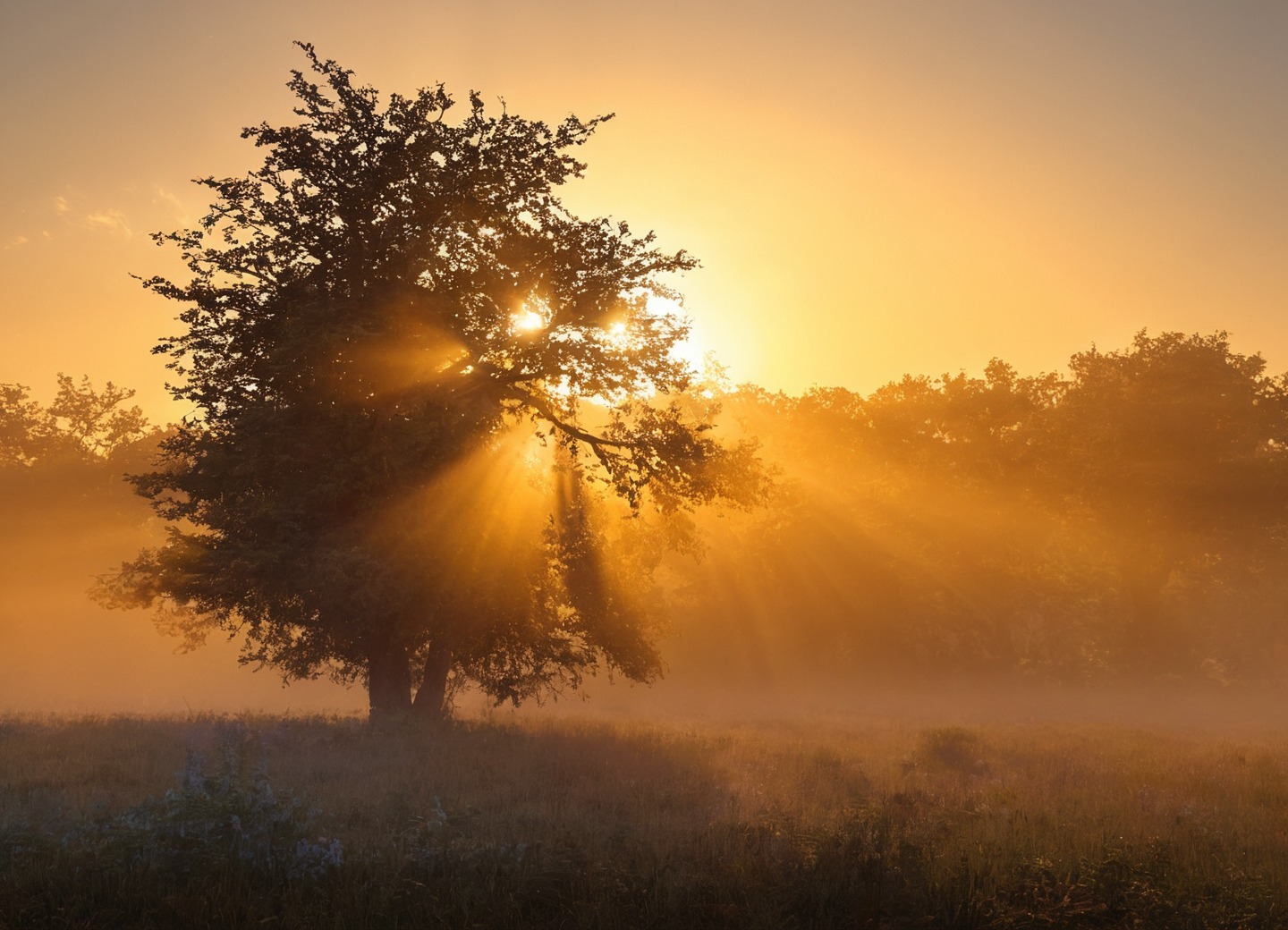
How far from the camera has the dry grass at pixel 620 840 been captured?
7.86 metres

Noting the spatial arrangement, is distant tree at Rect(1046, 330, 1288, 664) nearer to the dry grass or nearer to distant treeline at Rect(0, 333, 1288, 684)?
distant treeline at Rect(0, 333, 1288, 684)

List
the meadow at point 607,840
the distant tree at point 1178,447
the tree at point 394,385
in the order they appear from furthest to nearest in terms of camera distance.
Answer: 1. the distant tree at point 1178,447
2. the tree at point 394,385
3. the meadow at point 607,840

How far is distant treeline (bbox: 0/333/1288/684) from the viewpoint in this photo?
41562 millimetres

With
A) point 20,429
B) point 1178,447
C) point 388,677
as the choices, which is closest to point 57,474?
point 20,429

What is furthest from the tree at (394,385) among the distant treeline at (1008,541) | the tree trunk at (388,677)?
the distant treeline at (1008,541)

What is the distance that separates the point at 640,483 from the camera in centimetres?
2191

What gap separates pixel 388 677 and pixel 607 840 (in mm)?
14184

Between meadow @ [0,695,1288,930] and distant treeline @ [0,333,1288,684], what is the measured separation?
27080 mm

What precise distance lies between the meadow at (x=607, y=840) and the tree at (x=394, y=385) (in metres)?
3.61

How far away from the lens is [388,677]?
23.1 metres

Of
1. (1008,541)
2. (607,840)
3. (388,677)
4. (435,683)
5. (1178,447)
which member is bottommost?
(607,840)

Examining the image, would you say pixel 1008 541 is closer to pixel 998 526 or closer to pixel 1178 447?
pixel 998 526

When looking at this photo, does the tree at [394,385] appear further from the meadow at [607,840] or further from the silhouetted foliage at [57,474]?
the silhouetted foliage at [57,474]

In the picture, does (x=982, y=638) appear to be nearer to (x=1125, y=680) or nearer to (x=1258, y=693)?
(x=1125, y=680)
